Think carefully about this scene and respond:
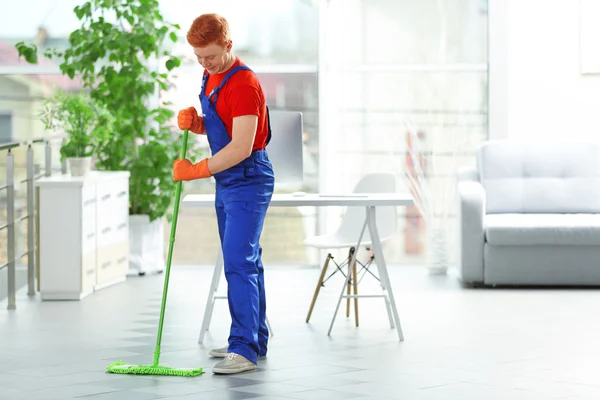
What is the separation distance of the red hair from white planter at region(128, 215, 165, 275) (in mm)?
3654

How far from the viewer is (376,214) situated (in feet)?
20.5

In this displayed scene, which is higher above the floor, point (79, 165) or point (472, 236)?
point (79, 165)

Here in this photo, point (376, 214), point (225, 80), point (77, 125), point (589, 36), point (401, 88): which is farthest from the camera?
point (401, 88)

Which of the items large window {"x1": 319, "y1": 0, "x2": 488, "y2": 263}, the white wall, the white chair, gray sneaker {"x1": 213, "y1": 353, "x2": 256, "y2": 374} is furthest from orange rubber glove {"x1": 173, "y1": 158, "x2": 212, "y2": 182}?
the white wall

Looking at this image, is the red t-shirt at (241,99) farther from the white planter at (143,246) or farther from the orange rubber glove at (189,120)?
the white planter at (143,246)

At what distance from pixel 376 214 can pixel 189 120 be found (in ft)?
5.85

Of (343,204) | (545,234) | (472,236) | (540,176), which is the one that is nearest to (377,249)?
(343,204)

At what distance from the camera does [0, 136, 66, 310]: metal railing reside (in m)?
6.69

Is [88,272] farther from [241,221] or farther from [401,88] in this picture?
[401,88]

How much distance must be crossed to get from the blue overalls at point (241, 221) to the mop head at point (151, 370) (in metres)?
0.19

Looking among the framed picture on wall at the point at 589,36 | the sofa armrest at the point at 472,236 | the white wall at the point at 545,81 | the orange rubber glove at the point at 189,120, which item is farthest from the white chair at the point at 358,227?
the framed picture on wall at the point at 589,36

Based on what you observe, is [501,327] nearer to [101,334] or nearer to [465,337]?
[465,337]

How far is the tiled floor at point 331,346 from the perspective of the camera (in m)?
4.42

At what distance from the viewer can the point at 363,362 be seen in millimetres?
4965
